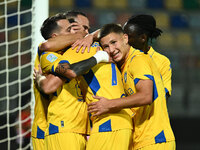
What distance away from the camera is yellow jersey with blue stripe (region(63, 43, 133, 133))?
257 cm

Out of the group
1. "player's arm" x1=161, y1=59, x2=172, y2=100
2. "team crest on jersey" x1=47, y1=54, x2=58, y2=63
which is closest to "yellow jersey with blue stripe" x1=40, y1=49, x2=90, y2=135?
"team crest on jersey" x1=47, y1=54, x2=58, y2=63

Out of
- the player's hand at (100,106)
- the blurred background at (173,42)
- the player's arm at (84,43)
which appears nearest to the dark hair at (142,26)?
the player's arm at (84,43)

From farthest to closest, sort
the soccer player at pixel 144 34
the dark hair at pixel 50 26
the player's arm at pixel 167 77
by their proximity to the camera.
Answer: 1. the player's arm at pixel 167 77
2. the soccer player at pixel 144 34
3. the dark hair at pixel 50 26

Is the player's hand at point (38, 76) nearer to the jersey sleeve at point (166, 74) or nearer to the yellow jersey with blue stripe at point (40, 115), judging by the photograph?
the yellow jersey with blue stripe at point (40, 115)

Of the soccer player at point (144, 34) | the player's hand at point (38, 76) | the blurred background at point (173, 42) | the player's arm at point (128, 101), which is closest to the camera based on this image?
the player's arm at point (128, 101)

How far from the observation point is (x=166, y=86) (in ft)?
10.5

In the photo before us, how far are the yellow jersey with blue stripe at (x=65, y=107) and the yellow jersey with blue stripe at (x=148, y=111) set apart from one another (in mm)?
358

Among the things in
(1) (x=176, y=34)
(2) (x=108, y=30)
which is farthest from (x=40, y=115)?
(1) (x=176, y=34)

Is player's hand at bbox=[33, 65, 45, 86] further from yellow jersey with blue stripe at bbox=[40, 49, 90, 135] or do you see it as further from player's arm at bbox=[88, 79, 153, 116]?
player's arm at bbox=[88, 79, 153, 116]

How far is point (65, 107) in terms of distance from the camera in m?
2.67

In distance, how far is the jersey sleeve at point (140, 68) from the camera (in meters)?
2.58

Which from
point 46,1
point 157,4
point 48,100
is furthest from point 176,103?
point 48,100

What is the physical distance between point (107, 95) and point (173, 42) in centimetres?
953

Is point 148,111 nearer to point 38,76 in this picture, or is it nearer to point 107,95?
point 107,95
